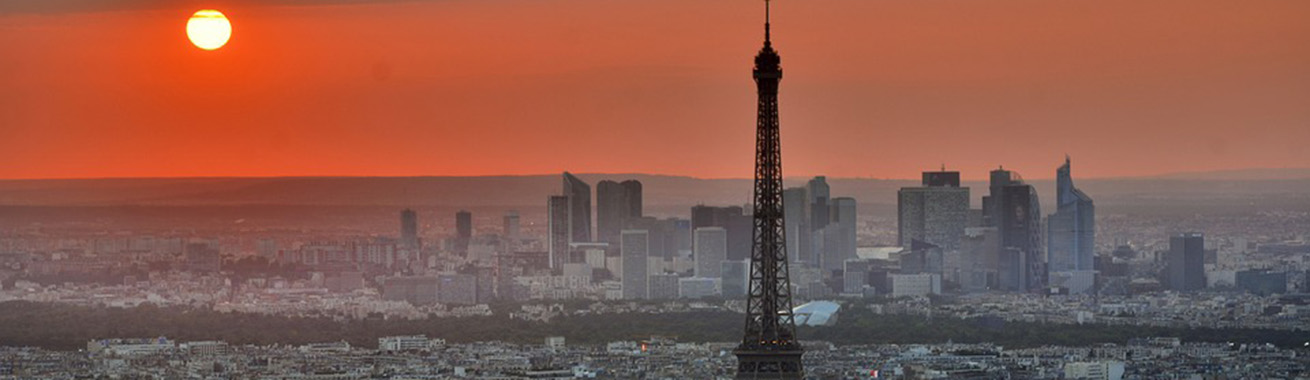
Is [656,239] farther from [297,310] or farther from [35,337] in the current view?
[35,337]

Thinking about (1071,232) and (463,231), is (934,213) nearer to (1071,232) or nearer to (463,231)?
(1071,232)

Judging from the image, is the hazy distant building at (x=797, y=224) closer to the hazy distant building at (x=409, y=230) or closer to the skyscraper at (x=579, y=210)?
the skyscraper at (x=579, y=210)

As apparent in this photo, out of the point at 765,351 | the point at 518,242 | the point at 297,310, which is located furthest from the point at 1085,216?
the point at 765,351

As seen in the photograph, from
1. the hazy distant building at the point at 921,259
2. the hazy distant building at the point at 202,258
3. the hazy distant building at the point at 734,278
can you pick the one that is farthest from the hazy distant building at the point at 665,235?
the hazy distant building at the point at 202,258

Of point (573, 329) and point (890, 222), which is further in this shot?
point (890, 222)

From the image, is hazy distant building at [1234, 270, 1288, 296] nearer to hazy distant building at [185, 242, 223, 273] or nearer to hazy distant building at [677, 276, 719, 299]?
hazy distant building at [677, 276, 719, 299]

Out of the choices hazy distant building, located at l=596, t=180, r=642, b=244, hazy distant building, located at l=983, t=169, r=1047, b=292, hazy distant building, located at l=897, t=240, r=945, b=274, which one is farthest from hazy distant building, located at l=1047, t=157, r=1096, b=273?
hazy distant building, located at l=596, t=180, r=642, b=244
